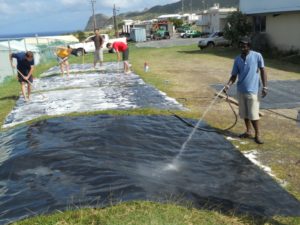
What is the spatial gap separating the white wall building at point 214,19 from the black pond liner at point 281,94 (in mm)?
34166

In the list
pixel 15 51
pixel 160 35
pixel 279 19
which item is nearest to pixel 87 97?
pixel 15 51

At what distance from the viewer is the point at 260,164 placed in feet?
20.7

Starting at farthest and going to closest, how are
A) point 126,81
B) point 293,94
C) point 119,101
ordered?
point 126,81 → point 293,94 → point 119,101

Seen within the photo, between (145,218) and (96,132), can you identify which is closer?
(145,218)

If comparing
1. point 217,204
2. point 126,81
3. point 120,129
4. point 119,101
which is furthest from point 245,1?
point 217,204

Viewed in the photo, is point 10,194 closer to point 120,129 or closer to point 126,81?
point 120,129

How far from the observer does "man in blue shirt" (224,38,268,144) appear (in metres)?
7.41

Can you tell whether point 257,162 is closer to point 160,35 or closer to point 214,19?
point 214,19

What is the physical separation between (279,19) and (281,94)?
600 inches

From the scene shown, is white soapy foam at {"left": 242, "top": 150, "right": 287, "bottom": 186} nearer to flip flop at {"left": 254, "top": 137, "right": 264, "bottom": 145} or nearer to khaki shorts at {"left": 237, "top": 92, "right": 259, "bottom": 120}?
flip flop at {"left": 254, "top": 137, "right": 264, "bottom": 145}

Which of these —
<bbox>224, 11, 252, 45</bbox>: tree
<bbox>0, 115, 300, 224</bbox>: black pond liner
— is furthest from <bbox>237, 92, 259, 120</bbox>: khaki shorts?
<bbox>224, 11, 252, 45</bbox>: tree

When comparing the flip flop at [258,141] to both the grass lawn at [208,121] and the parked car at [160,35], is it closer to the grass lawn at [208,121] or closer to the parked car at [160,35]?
the grass lawn at [208,121]

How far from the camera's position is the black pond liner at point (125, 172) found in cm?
482

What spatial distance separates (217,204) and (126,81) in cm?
1051
